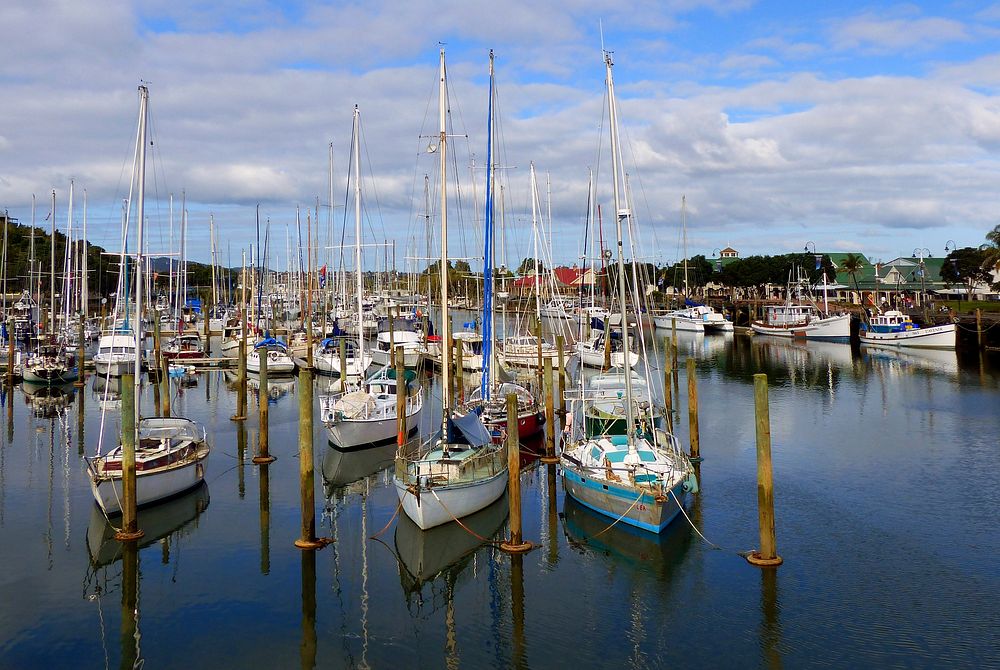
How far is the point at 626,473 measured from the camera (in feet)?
81.7

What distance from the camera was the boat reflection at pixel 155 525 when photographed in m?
23.6

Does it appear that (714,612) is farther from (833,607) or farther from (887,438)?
(887,438)

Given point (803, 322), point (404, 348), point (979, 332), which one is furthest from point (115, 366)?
point (803, 322)

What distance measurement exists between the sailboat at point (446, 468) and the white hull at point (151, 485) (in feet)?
26.6

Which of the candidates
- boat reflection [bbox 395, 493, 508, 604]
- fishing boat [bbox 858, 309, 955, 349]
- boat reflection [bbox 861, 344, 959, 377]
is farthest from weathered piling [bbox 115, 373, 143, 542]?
fishing boat [bbox 858, 309, 955, 349]

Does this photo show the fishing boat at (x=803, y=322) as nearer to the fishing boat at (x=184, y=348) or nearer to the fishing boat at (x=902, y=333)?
the fishing boat at (x=902, y=333)

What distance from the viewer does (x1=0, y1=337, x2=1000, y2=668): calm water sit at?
58.7 feet

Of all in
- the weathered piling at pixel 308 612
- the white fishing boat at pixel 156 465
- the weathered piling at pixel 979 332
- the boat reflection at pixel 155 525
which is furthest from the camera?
the weathered piling at pixel 979 332

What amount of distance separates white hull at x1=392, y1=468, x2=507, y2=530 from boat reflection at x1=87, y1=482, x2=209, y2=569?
23.5 feet

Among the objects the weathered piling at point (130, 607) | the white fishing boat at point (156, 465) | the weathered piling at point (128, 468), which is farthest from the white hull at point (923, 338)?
the weathered piling at point (130, 607)

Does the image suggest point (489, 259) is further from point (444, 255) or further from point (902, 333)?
point (902, 333)

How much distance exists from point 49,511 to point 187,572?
28.8 ft

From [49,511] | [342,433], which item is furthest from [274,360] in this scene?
[49,511]

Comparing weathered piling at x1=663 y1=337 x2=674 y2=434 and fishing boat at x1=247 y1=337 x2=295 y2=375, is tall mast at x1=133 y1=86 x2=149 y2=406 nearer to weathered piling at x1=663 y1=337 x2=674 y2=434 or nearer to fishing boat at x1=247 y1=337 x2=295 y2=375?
weathered piling at x1=663 y1=337 x2=674 y2=434
